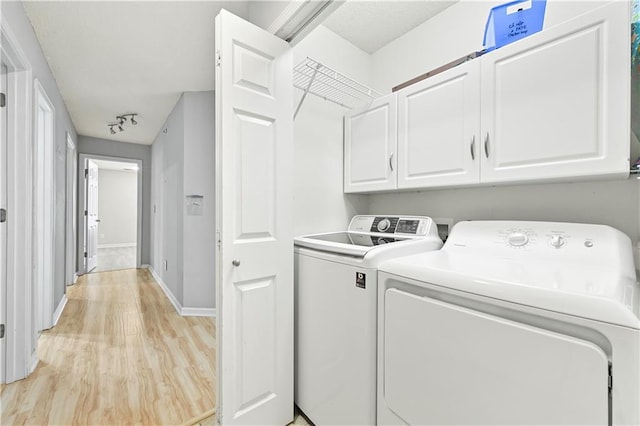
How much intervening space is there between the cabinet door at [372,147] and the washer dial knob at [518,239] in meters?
0.72

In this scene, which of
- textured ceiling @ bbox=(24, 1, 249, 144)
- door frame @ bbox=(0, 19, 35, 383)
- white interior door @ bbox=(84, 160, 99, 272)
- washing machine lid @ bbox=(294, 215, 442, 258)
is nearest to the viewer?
washing machine lid @ bbox=(294, 215, 442, 258)

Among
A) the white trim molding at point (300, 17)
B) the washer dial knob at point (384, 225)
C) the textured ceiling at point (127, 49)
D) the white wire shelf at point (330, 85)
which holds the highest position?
the textured ceiling at point (127, 49)

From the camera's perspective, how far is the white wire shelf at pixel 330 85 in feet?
5.37

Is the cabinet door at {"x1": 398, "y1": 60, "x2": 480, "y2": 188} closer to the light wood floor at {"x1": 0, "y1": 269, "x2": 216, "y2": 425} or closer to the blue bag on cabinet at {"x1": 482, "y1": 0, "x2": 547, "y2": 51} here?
the blue bag on cabinet at {"x1": 482, "y1": 0, "x2": 547, "y2": 51}

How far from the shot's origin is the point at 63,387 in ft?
5.74

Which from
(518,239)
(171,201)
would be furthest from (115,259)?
(518,239)

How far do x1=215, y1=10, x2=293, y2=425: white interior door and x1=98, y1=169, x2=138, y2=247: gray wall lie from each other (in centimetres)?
796

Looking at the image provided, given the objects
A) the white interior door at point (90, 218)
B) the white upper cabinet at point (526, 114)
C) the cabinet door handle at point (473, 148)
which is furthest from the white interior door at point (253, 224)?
the white interior door at point (90, 218)

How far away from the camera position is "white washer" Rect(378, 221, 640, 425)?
0.66m

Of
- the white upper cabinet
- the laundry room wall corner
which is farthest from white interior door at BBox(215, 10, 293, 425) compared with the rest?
the white upper cabinet

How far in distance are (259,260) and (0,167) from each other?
1815mm

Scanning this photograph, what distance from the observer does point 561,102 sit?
1.14 metres

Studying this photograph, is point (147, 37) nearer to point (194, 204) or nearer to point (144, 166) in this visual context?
point (194, 204)

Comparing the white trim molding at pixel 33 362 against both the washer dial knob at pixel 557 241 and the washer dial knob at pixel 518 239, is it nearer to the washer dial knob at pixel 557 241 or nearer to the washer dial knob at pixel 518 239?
the washer dial knob at pixel 518 239
